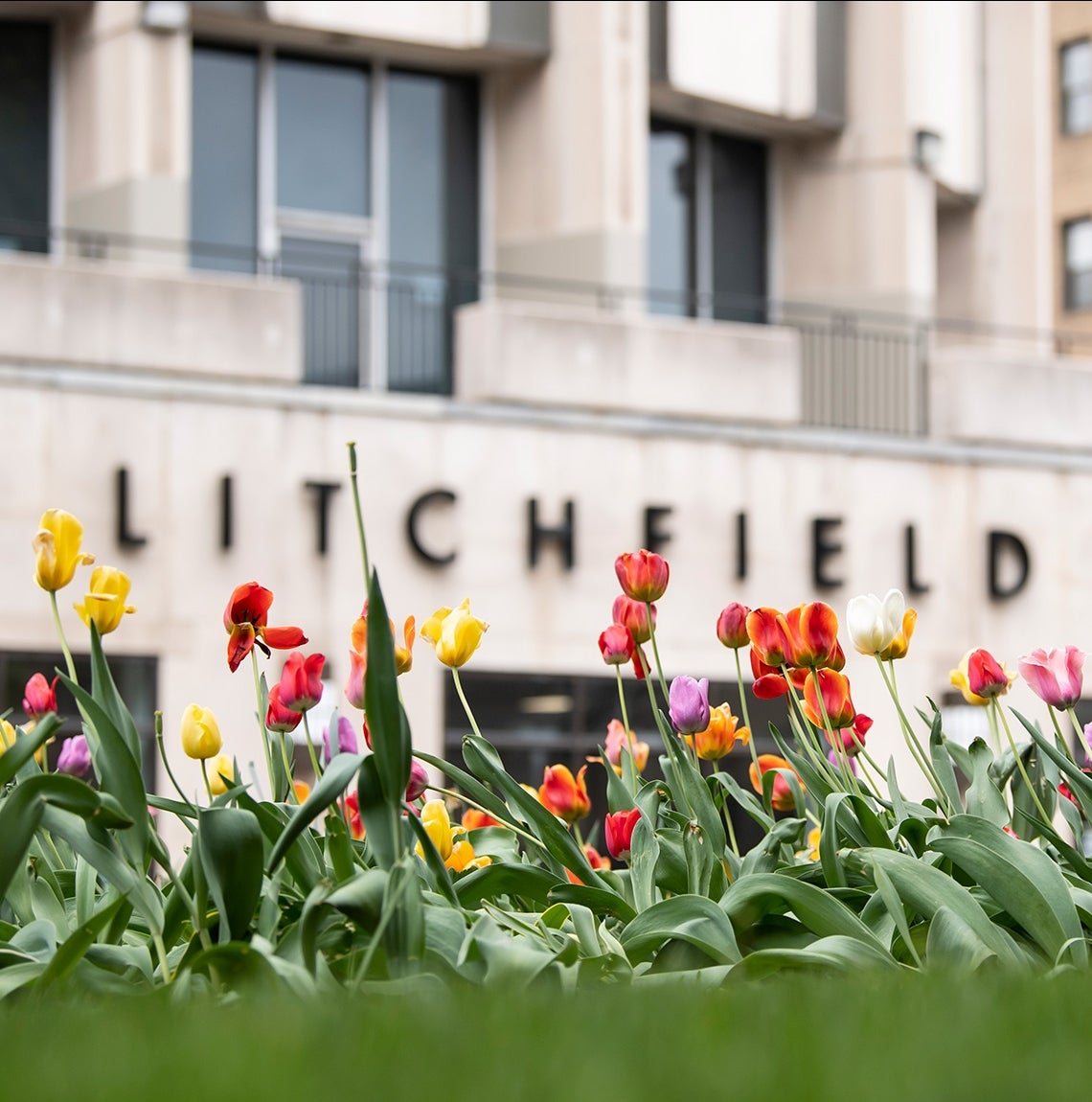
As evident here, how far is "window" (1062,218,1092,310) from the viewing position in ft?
121

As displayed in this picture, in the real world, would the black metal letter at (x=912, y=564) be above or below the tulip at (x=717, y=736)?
above

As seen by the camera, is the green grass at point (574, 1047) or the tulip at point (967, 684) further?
the tulip at point (967, 684)

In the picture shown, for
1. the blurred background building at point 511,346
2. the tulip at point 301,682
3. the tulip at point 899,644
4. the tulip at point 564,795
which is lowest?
the tulip at point 564,795

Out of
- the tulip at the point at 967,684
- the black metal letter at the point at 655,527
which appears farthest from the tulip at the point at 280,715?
the black metal letter at the point at 655,527

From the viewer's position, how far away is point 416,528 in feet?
56.6

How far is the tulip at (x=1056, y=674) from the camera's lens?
13.3 ft

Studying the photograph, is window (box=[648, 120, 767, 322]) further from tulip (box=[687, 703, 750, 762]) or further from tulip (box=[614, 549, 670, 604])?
tulip (box=[614, 549, 670, 604])

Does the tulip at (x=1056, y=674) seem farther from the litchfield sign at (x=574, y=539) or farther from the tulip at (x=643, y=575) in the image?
the litchfield sign at (x=574, y=539)

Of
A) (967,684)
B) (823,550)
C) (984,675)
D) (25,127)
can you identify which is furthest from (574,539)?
(984,675)

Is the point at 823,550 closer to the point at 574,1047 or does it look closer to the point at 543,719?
the point at 543,719

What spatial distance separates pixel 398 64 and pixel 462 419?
4.05m

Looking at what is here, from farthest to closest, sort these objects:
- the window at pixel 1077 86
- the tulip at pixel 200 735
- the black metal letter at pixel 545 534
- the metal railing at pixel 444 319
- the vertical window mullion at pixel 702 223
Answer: the window at pixel 1077 86, the vertical window mullion at pixel 702 223, the metal railing at pixel 444 319, the black metal letter at pixel 545 534, the tulip at pixel 200 735

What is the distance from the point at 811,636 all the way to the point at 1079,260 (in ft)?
114

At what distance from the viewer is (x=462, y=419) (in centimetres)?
1747
